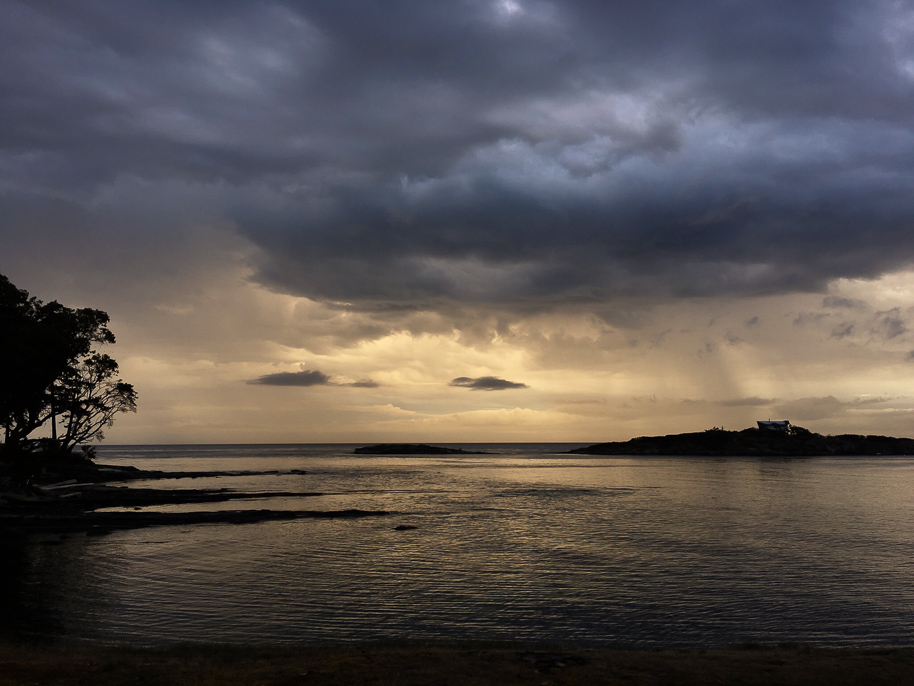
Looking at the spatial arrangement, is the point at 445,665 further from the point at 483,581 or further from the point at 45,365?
the point at 45,365

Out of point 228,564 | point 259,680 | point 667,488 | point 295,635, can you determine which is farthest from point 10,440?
point 667,488

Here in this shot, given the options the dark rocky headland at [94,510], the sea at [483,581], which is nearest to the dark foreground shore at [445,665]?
the sea at [483,581]

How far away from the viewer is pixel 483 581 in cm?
2662

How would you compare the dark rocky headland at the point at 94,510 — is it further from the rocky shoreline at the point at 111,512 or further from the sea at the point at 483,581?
the sea at the point at 483,581

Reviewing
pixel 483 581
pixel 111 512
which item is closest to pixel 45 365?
pixel 111 512

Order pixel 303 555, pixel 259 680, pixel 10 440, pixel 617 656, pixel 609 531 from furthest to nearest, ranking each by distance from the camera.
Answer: pixel 10 440, pixel 609 531, pixel 303 555, pixel 617 656, pixel 259 680

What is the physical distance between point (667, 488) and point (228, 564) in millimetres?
63641

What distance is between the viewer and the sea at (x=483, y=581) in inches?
768

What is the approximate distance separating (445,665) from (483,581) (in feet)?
41.3

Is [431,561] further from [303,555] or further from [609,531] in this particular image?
[609,531]

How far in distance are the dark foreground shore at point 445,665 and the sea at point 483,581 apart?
2131mm

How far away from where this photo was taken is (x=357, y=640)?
60.3ft

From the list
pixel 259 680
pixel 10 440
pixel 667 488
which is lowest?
pixel 667 488

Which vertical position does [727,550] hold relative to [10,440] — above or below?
below
